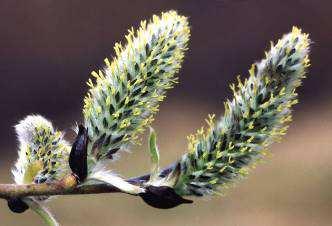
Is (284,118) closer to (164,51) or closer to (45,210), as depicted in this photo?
(164,51)

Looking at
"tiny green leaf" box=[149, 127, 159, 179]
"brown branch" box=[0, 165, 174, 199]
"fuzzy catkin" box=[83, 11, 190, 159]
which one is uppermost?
"fuzzy catkin" box=[83, 11, 190, 159]

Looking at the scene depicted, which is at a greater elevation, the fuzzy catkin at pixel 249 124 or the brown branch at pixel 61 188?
the fuzzy catkin at pixel 249 124

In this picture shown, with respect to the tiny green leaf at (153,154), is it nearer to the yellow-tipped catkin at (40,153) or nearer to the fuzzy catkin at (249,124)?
the fuzzy catkin at (249,124)

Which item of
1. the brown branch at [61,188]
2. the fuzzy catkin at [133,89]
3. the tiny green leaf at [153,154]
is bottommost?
the brown branch at [61,188]

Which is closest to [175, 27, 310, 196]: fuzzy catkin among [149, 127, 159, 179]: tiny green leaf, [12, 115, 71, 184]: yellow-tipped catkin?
[149, 127, 159, 179]: tiny green leaf

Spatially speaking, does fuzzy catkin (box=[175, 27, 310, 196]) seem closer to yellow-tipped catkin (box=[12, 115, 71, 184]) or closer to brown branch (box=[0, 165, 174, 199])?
brown branch (box=[0, 165, 174, 199])

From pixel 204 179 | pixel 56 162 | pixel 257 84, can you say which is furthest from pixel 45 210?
pixel 257 84

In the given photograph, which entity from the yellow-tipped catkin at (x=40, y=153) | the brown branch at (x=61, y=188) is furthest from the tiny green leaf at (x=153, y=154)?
the yellow-tipped catkin at (x=40, y=153)
